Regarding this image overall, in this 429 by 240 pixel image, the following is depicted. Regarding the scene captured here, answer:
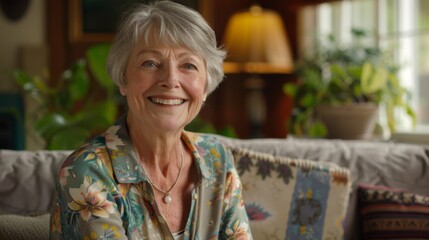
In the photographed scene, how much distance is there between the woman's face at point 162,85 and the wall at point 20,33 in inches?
160

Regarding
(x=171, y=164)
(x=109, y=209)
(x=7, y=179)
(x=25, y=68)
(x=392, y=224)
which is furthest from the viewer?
(x=25, y=68)

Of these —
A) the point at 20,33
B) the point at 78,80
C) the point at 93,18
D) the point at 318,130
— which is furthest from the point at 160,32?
the point at 20,33

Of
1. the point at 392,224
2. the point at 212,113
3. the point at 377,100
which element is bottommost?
the point at 212,113

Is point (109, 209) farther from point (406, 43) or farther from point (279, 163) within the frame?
point (406, 43)

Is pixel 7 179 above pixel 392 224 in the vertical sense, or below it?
above

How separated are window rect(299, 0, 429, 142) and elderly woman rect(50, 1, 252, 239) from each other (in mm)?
2340

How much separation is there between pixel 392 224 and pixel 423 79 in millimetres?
2140

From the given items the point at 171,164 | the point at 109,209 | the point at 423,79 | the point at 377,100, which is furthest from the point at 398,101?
the point at 109,209

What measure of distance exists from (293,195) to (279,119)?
3278 mm

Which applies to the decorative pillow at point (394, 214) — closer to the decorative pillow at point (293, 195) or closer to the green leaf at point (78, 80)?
the decorative pillow at point (293, 195)

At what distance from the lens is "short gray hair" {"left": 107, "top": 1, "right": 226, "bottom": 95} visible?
150cm

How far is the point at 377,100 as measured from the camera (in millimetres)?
2842

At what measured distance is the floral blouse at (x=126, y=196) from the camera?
1396 millimetres

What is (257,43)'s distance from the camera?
14.8ft
